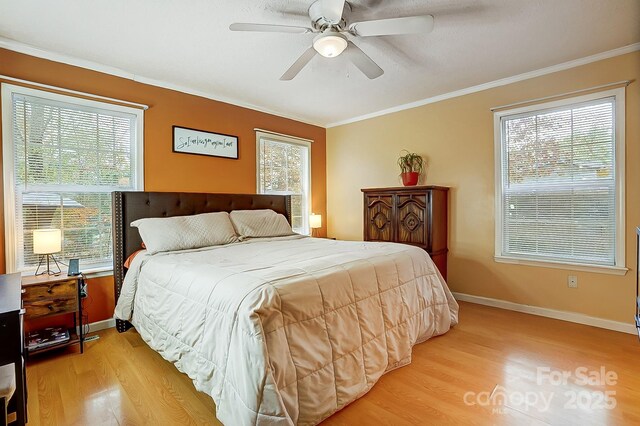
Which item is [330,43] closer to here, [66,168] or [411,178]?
[411,178]

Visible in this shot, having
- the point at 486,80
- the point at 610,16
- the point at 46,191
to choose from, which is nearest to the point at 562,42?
the point at 610,16

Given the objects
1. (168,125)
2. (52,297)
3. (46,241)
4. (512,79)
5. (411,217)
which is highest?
(512,79)

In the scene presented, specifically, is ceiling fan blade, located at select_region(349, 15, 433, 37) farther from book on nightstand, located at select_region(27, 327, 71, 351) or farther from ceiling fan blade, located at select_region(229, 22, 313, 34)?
book on nightstand, located at select_region(27, 327, 71, 351)

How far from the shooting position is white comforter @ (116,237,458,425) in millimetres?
1433

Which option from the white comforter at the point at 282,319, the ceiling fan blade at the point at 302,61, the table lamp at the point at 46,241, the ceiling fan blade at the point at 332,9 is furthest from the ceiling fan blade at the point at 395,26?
the table lamp at the point at 46,241

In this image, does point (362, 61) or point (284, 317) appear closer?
point (284, 317)

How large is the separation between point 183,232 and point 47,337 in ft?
4.11

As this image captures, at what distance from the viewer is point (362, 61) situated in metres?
2.33

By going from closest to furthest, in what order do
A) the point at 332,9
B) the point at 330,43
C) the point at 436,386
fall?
the point at 332,9 < the point at 436,386 < the point at 330,43

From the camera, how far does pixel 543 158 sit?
10.6 ft

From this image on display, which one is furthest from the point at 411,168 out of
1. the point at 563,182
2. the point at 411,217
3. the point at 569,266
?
the point at 569,266

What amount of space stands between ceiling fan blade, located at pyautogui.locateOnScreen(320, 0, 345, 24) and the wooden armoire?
216 cm

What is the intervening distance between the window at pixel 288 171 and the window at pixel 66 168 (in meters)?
1.54

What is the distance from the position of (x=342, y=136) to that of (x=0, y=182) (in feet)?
12.9
